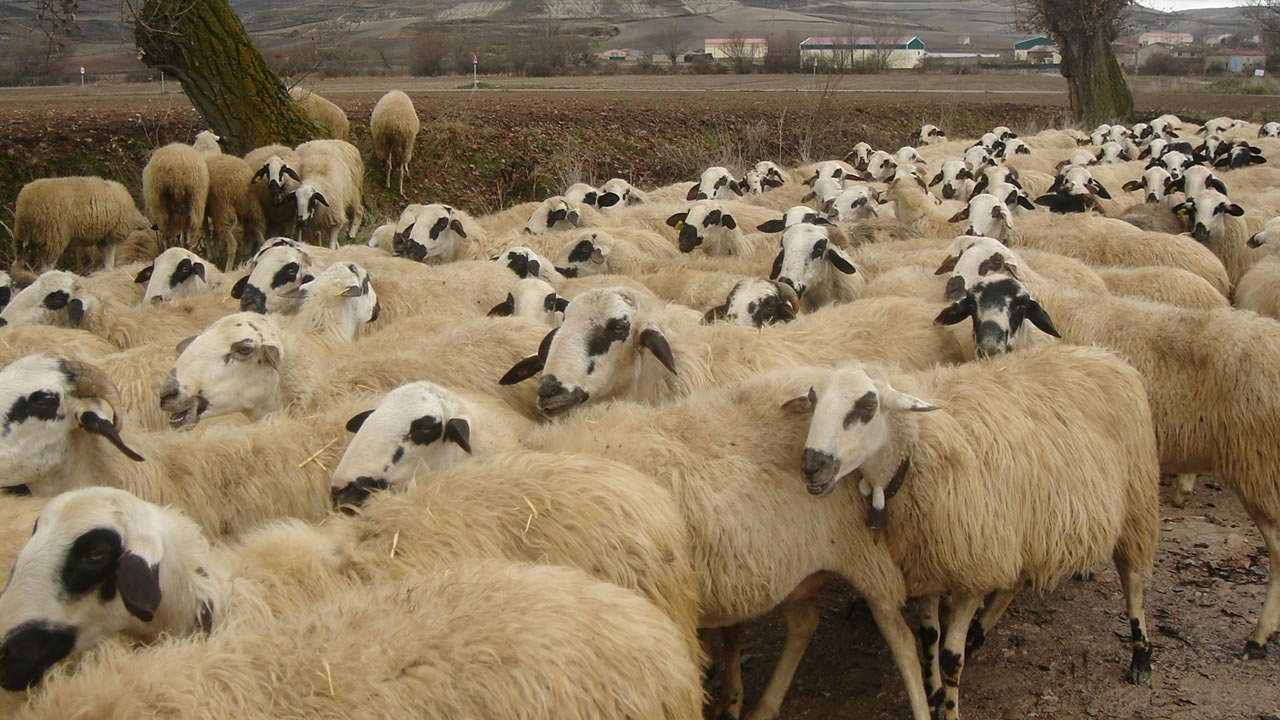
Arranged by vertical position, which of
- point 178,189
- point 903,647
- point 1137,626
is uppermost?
point 178,189

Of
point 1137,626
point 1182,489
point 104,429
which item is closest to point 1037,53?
point 1182,489

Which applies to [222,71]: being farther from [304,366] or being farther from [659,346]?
[659,346]

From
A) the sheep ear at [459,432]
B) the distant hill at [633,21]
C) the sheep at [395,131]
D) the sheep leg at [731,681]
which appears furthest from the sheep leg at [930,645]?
the distant hill at [633,21]

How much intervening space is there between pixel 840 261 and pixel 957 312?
1.69 metres

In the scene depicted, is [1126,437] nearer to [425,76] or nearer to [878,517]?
[878,517]

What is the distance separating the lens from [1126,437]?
15.3 feet

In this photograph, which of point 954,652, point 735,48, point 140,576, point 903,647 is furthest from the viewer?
point 735,48

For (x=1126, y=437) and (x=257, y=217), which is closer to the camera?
(x=1126, y=437)

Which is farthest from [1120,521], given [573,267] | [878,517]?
[573,267]

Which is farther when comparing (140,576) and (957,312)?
(957,312)

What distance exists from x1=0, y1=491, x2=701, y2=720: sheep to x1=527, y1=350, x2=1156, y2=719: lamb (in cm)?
98

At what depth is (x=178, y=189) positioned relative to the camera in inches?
427

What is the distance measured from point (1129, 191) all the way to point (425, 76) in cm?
4111

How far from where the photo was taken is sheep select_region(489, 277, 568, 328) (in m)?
6.71
